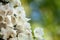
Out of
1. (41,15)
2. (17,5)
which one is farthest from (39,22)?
(17,5)

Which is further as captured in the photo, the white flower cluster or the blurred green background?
the blurred green background

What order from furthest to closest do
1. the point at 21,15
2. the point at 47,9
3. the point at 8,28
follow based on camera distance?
1. the point at 47,9
2. the point at 21,15
3. the point at 8,28

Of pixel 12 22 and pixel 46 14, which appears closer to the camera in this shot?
pixel 12 22

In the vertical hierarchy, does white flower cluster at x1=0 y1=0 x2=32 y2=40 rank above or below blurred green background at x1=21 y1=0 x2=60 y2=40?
below

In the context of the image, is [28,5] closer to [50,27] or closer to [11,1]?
[50,27]

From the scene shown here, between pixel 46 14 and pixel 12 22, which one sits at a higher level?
pixel 46 14
